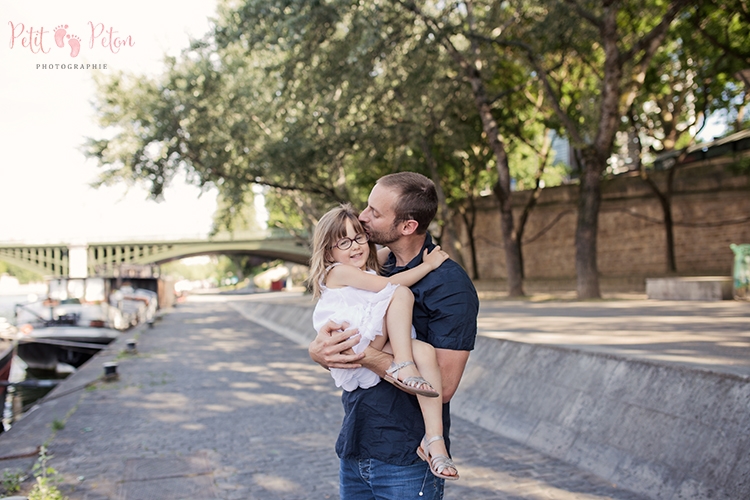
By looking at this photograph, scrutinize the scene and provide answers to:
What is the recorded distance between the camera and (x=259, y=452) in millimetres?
6770

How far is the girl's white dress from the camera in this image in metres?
2.67

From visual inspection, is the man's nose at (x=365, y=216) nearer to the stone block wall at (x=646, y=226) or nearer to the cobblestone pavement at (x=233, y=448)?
the cobblestone pavement at (x=233, y=448)

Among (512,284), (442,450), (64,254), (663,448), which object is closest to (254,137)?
(512,284)

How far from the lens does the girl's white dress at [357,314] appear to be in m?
2.67

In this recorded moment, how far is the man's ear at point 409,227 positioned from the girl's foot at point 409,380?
52 centimetres

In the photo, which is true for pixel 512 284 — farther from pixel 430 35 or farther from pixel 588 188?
pixel 430 35

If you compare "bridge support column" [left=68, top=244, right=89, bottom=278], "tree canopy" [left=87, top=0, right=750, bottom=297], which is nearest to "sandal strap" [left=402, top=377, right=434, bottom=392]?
"tree canopy" [left=87, top=0, right=750, bottom=297]

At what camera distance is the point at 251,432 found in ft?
25.1

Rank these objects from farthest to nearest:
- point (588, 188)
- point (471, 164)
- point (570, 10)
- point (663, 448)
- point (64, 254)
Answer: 1. point (64, 254)
2. point (471, 164)
3. point (588, 188)
4. point (570, 10)
5. point (663, 448)

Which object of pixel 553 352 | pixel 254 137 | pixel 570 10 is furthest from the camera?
pixel 254 137

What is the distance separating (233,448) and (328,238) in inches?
186

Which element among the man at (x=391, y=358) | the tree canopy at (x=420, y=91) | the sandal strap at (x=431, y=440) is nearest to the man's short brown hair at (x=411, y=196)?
the man at (x=391, y=358)

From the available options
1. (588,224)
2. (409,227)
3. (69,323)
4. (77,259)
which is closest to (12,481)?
(409,227)

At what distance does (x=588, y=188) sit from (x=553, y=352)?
483 inches
